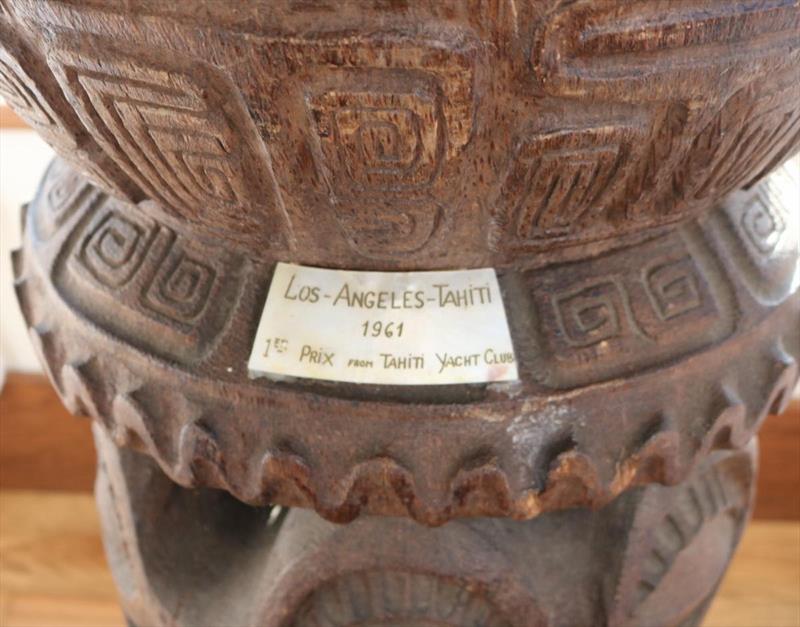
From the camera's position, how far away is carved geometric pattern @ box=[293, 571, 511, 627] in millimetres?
798

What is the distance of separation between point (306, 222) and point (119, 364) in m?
0.20

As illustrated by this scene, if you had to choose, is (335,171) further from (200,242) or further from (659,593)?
(659,593)

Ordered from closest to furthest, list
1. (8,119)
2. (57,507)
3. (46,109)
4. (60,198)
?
(46,109) → (60,198) → (8,119) → (57,507)

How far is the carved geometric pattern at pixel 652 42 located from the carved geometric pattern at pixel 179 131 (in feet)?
0.55

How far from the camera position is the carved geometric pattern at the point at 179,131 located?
0.52 meters

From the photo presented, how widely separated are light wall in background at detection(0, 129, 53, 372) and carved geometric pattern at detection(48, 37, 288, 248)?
0.81 metres

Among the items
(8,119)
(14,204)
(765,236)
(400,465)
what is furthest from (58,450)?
(765,236)

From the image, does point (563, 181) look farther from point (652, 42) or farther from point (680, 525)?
point (680, 525)

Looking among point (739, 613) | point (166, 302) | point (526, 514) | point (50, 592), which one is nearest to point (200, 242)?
point (166, 302)

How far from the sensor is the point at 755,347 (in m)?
0.70

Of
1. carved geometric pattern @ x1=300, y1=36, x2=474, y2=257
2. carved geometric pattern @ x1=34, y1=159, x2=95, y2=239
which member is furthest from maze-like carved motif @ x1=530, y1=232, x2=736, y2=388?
carved geometric pattern @ x1=34, y1=159, x2=95, y2=239

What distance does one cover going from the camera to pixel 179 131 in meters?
0.55

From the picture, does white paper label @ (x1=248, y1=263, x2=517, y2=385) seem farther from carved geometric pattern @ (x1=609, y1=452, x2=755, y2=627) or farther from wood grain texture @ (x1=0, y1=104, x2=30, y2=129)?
wood grain texture @ (x1=0, y1=104, x2=30, y2=129)

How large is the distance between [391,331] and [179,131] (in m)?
0.19
